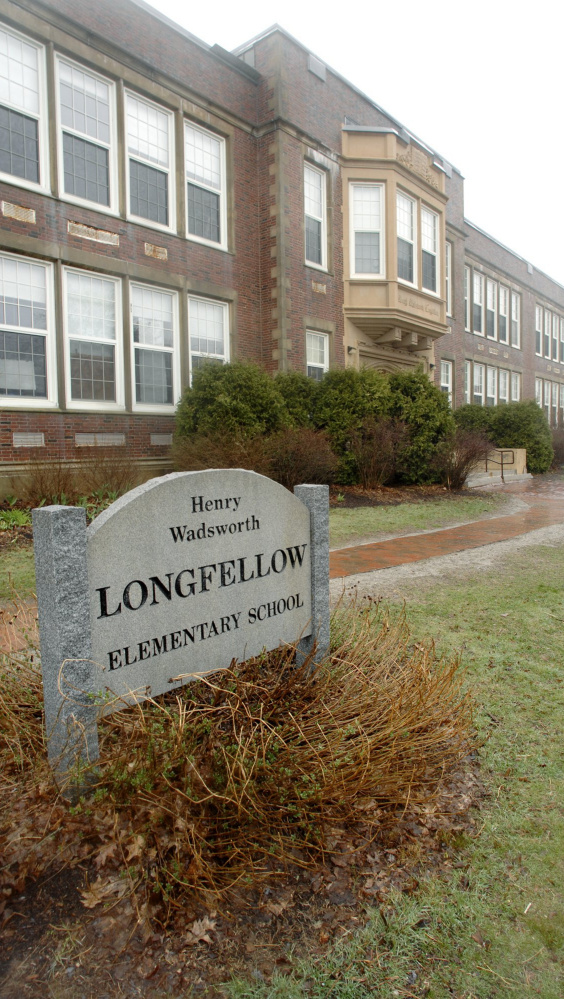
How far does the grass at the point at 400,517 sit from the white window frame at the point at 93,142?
24.0ft

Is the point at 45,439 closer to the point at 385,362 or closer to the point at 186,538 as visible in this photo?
the point at 186,538

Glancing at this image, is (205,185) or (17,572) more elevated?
(205,185)

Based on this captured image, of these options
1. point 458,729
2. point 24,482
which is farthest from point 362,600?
point 24,482

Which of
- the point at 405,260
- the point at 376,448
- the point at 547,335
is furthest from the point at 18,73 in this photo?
the point at 547,335

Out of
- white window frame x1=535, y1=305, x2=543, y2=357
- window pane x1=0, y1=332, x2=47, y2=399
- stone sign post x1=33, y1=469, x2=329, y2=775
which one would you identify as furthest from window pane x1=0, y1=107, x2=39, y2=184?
white window frame x1=535, y1=305, x2=543, y2=357

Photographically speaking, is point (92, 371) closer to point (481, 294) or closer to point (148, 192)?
point (148, 192)

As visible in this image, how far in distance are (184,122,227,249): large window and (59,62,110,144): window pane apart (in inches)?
81.3

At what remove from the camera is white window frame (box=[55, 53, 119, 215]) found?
11.5m

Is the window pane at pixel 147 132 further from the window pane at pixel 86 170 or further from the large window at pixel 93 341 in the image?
the large window at pixel 93 341

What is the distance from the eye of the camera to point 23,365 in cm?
1122

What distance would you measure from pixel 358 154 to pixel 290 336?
5914mm

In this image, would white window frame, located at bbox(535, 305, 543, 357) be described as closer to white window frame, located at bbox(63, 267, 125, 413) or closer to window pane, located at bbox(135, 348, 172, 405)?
window pane, located at bbox(135, 348, 172, 405)

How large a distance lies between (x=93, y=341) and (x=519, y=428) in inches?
588

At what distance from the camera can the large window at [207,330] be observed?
14.2 metres
